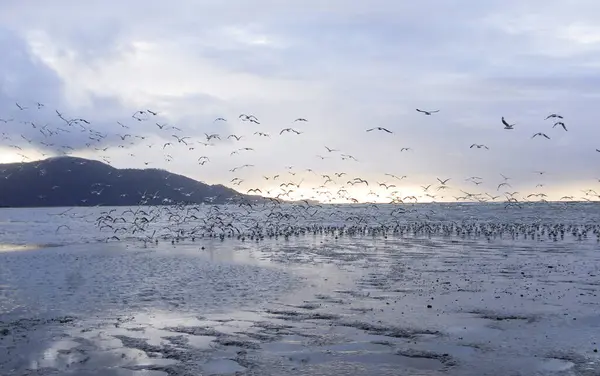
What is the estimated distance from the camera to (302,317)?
1927 centimetres

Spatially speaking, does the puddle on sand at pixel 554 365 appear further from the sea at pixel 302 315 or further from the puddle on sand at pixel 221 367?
the puddle on sand at pixel 221 367

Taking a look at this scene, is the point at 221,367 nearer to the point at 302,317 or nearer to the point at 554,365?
the point at 302,317

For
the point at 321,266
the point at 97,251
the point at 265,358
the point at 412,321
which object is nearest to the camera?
the point at 265,358

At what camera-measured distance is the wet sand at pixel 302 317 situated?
46.8 feet

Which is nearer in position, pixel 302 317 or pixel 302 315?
pixel 302 317

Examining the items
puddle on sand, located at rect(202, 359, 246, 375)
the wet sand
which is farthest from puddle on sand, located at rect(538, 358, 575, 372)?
puddle on sand, located at rect(202, 359, 246, 375)

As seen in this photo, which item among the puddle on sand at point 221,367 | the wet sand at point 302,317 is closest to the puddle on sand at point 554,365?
the wet sand at point 302,317

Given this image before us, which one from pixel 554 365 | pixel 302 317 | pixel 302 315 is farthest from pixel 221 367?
pixel 554 365

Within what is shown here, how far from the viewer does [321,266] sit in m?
34.1

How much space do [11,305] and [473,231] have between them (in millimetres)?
54964

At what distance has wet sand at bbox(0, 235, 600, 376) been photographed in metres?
14.3

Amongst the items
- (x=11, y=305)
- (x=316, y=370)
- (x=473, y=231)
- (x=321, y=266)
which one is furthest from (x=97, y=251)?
(x=473, y=231)

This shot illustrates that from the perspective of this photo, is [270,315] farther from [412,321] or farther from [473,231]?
[473,231]

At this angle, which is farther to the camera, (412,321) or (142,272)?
(142,272)
